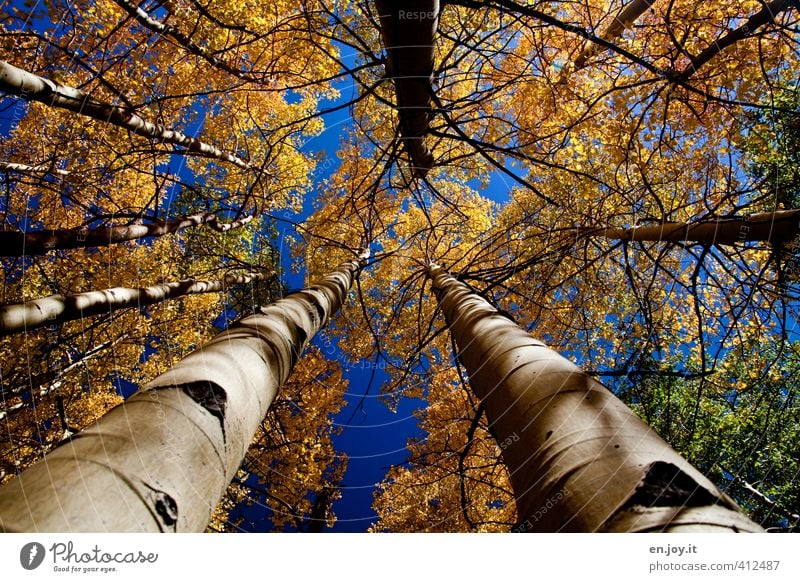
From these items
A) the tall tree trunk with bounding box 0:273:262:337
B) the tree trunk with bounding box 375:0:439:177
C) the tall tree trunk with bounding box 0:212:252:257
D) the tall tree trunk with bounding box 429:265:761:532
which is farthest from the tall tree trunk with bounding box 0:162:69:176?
the tall tree trunk with bounding box 429:265:761:532

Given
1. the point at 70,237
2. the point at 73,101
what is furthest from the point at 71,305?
the point at 73,101

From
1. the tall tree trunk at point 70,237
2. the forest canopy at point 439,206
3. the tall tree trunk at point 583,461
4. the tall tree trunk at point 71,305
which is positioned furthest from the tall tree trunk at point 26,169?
the tall tree trunk at point 583,461

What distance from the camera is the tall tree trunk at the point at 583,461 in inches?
25.6

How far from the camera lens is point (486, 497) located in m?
5.40

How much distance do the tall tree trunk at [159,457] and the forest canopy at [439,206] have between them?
3cm

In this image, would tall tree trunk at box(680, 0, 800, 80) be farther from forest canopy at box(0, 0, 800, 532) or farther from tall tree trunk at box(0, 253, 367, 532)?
tall tree trunk at box(0, 253, 367, 532)

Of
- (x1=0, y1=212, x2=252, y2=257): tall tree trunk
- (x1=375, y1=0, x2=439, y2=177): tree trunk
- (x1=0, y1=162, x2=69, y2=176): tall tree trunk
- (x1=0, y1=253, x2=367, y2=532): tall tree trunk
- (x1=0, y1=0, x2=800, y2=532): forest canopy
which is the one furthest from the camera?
(x1=0, y1=162, x2=69, y2=176): tall tree trunk

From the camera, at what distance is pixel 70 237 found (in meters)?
2.51

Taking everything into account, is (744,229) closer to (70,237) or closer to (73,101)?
(70,237)

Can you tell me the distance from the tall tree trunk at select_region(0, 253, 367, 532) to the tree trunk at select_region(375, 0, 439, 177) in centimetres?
147

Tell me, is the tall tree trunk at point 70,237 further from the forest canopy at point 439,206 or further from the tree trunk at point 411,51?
Answer: the tree trunk at point 411,51

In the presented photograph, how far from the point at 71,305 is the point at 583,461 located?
11.4ft

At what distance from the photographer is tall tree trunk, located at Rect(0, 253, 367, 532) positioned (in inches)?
21.9
